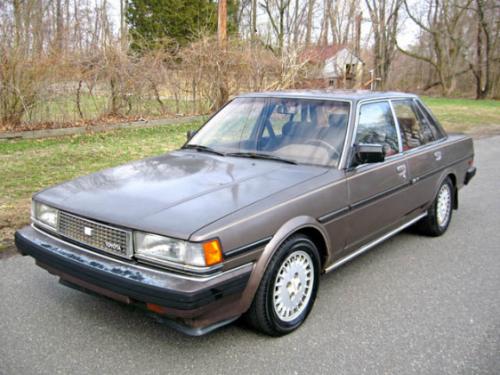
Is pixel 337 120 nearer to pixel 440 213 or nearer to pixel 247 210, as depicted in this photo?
pixel 247 210

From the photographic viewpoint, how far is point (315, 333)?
3164 mm

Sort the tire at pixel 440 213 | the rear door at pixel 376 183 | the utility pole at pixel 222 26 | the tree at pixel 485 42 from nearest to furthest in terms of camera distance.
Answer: the rear door at pixel 376 183, the tire at pixel 440 213, the utility pole at pixel 222 26, the tree at pixel 485 42

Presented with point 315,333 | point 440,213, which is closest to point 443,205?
point 440,213

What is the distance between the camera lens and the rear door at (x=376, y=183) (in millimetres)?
3695

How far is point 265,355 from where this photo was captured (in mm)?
2895

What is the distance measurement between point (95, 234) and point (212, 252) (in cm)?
80

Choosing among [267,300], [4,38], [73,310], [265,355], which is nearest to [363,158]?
[267,300]

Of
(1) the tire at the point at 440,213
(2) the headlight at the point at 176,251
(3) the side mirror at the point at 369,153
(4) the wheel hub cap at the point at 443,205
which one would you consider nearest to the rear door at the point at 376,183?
(3) the side mirror at the point at 369,153

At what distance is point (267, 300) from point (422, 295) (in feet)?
4.79

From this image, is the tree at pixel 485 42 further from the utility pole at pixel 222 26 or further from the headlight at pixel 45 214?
the headlight at pixel 45 214

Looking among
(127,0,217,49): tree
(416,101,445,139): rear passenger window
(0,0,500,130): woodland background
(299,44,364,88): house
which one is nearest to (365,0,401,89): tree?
(299,44,364,88): house

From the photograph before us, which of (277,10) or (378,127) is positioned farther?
(277,10)

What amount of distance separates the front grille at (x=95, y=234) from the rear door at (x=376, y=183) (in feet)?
5.61

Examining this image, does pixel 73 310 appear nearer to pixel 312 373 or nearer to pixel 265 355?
pixel 265 355
